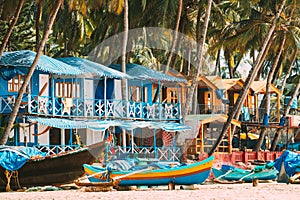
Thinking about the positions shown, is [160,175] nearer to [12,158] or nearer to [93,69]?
[12,158]

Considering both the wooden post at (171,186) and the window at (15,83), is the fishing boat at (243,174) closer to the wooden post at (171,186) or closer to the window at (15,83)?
the wooden post at (171,186)

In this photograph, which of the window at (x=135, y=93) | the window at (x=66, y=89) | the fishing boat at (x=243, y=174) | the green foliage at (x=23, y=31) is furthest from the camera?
the green foliage at (x=23, y=31)

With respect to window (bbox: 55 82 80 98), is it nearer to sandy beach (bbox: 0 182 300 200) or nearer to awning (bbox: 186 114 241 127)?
awning (bbox: 186 114 241 127)

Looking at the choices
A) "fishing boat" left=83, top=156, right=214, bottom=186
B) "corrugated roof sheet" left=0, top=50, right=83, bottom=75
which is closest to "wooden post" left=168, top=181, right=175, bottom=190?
"fishing boat" left=83, top=156, right=214, bottom=186

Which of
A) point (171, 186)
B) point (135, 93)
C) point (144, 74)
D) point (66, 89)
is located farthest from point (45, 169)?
point (135, 93)

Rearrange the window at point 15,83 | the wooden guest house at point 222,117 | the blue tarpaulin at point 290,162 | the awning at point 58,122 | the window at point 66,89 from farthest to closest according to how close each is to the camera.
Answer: the wooden guest house at point 222,117, the window at point 66,89, the window at point 15,83, the awning at point 58,122, the blue tarpaulin at point 290,162

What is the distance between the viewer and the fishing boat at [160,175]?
27969mm

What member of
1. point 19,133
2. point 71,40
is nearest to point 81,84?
point 19,133

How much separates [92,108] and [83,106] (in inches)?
20.3

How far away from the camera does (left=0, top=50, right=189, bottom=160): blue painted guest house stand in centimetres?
3425

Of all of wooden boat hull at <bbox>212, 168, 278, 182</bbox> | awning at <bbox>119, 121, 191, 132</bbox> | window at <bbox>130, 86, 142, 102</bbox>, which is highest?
window at <bbox>130, 86, 142, 102</bbox>

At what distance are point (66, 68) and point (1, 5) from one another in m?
4.78

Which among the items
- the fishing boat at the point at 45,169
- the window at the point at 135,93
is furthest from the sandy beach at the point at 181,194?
the window at the point at 135,93

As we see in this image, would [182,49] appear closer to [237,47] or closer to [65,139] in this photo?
[237,47]
